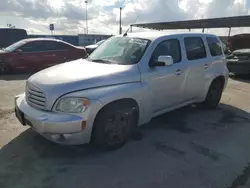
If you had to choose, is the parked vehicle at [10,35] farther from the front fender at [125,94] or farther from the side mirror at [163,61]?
the front fender at [125,94]

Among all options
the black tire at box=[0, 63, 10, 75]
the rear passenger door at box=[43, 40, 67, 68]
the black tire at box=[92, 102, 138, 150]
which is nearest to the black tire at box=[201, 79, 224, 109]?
the black tire at box=[92, 102, 138, 150]

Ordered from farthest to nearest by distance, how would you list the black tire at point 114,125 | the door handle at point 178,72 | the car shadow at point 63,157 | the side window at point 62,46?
1. the side window at point 62,46
2. the door handle at point 178,72
3. the black tire at point 114,125
4. the car shadow at point 63,157

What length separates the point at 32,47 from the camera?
1008cm

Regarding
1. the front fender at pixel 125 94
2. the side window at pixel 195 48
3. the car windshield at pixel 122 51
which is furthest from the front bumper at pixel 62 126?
the side window at pixel 195 48

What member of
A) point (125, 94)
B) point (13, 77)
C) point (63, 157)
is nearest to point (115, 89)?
point (125, 94)

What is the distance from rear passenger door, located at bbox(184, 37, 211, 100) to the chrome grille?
272cm

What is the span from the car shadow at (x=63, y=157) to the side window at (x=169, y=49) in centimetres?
132

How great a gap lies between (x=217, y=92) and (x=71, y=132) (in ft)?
12.9

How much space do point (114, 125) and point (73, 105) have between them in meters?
0.71

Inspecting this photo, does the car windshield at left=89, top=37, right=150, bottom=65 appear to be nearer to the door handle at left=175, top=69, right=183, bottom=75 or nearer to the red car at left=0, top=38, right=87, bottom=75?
the door handle at left=175, top=69, right=183, bottom=75

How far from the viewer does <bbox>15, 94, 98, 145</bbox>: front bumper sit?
316 cm

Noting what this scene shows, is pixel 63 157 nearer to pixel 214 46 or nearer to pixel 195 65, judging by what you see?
pixel 195 65

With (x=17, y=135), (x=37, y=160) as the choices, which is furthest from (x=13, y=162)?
(x=17, y=135)

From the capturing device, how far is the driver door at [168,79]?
4.09 metres
